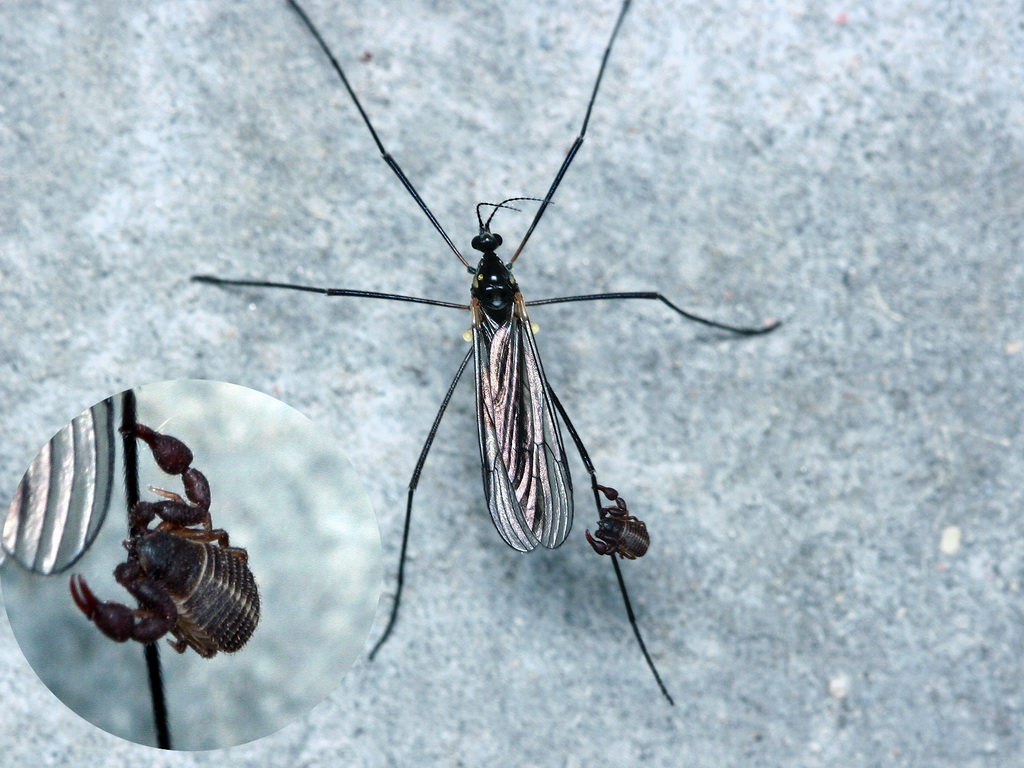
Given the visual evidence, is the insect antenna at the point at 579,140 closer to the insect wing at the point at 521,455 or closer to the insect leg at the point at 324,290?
the insect leg at the point at 324,290

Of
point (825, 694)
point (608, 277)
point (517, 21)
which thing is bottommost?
point (825, 694)

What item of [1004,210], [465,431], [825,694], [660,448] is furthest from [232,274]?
[1004,210]

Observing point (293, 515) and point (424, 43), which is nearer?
point (293, 515)

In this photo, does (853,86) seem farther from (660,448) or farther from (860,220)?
(660,448)

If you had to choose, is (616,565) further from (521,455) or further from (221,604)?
(221,604)

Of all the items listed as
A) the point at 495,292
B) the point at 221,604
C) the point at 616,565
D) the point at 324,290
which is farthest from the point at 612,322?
the point at 221,604

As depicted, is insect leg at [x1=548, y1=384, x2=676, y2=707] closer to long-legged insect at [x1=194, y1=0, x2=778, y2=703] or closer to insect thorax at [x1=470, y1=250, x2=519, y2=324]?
long-legged insect at [x1=194, y1=0, x2=778, y2=703]

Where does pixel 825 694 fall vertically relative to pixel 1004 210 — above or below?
below
